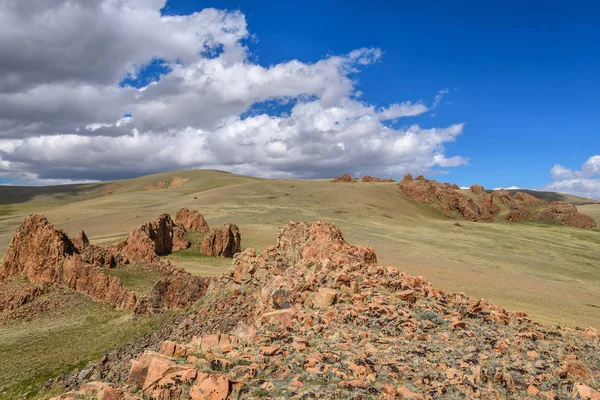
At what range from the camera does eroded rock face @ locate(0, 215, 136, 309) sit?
21.3 metres

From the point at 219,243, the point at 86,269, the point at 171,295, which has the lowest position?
the point at 219,243

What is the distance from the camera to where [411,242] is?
50719mm

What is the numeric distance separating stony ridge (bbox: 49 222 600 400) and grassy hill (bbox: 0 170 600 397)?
25.4 feet

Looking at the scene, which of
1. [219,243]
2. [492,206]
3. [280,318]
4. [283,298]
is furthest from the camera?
[492,206]

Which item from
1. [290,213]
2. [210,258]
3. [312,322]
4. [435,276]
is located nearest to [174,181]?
[290,213]

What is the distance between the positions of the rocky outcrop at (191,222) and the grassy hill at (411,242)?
536cm

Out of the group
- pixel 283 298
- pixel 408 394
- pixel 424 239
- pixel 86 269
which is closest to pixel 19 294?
pixel 86 269

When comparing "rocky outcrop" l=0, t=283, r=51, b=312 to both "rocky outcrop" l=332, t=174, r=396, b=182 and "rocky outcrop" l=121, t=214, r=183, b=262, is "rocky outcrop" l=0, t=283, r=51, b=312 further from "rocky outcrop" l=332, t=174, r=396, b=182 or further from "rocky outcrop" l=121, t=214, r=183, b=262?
"rocky outcrop" l=332, t=174, r=396, b=182

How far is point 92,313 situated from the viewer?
19703 millimetres

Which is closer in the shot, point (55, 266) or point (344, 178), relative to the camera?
point (55, 266)

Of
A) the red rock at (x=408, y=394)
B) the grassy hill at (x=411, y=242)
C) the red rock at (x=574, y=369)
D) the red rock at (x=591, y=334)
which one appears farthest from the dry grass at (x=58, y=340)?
the red rock at (x=591, y=334)

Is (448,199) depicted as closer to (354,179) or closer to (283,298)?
(354,179)

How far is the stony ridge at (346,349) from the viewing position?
764 centimetres

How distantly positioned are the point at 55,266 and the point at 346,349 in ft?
68.9
